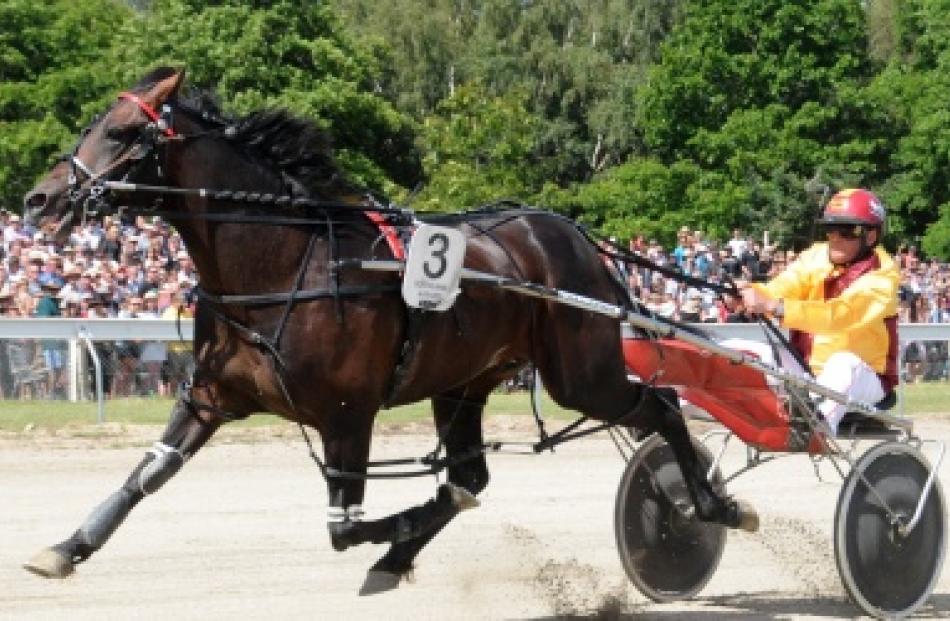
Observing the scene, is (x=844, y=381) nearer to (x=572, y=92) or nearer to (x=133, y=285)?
(x=133, y=285)

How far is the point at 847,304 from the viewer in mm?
7234

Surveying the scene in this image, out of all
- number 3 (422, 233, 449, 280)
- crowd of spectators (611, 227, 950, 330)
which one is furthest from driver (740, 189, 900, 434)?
crowd of spectators (611, 227, 950, 330)

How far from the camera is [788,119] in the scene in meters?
40.4

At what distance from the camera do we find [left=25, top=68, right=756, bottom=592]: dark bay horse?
20.9 feet

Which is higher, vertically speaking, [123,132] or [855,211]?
[123,132]

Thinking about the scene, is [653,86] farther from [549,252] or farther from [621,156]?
[549,252]

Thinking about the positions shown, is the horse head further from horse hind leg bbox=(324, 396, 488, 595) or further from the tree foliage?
the tree foliage

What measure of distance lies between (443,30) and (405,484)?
123 ft

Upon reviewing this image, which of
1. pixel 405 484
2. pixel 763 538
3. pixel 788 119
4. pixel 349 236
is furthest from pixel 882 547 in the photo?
pixel 788 119

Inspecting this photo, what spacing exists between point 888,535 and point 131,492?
300cm

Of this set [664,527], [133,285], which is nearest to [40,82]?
[133,285]

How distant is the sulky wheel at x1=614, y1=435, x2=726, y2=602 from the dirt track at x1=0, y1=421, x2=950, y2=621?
114 millimetres

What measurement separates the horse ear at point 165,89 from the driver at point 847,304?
2.34 meters

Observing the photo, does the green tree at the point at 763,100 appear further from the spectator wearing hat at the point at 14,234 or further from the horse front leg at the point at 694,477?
the horse front leg at the point at 694,477
